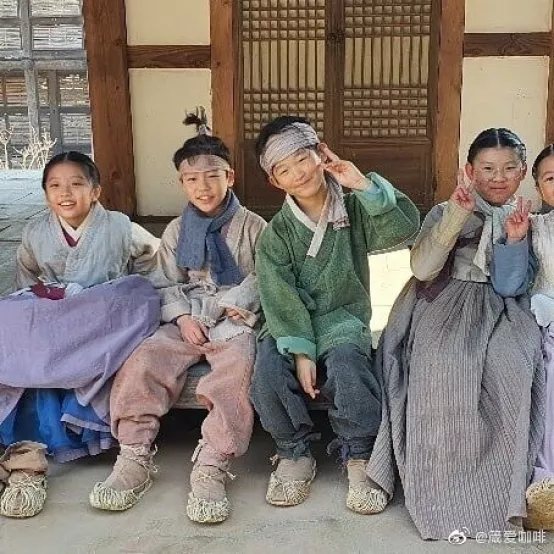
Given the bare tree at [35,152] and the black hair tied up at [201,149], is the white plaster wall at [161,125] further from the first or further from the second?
the bare tree at [35,152]

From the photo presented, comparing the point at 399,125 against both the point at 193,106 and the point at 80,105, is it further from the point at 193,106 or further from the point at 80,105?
the point at 80,105

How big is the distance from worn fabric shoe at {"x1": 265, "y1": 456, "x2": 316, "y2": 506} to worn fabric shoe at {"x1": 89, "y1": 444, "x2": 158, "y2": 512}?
1.37 ft

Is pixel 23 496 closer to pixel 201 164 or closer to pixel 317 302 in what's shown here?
pixel 317 302

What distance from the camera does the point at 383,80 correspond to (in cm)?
621

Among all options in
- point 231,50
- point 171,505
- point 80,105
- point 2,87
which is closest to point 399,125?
point 231,50

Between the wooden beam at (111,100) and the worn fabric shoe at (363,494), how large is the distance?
414cm

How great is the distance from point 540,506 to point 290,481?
0.78 meters

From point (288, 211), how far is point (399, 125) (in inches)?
142

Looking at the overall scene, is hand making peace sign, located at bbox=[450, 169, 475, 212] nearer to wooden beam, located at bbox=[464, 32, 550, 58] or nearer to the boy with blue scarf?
the boy with blue scarf

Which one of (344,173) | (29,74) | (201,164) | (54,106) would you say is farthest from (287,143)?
(29,74)

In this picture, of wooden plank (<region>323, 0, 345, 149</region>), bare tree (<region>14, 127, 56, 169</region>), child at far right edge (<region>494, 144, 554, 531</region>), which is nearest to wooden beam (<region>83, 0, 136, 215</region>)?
wooden plank (<region>323, 0, 345, 149</region>)

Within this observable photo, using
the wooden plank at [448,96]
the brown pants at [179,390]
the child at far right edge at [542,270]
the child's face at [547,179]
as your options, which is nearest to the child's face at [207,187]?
the brown pants at [179,390]

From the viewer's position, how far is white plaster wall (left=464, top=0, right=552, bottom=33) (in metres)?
5.98

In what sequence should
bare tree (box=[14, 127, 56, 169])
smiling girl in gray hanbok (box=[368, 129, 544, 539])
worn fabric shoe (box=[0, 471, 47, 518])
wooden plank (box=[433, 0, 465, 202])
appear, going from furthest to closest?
bare tree (box=[14, 127, 56, 169]) → wooden plank (box=[433, 0, 465, 202]) → worn fabric shoe (box=[0, 471, 47, 518]) → smiling girl in gray hanbok (box=[368, 129, 544, 539])
